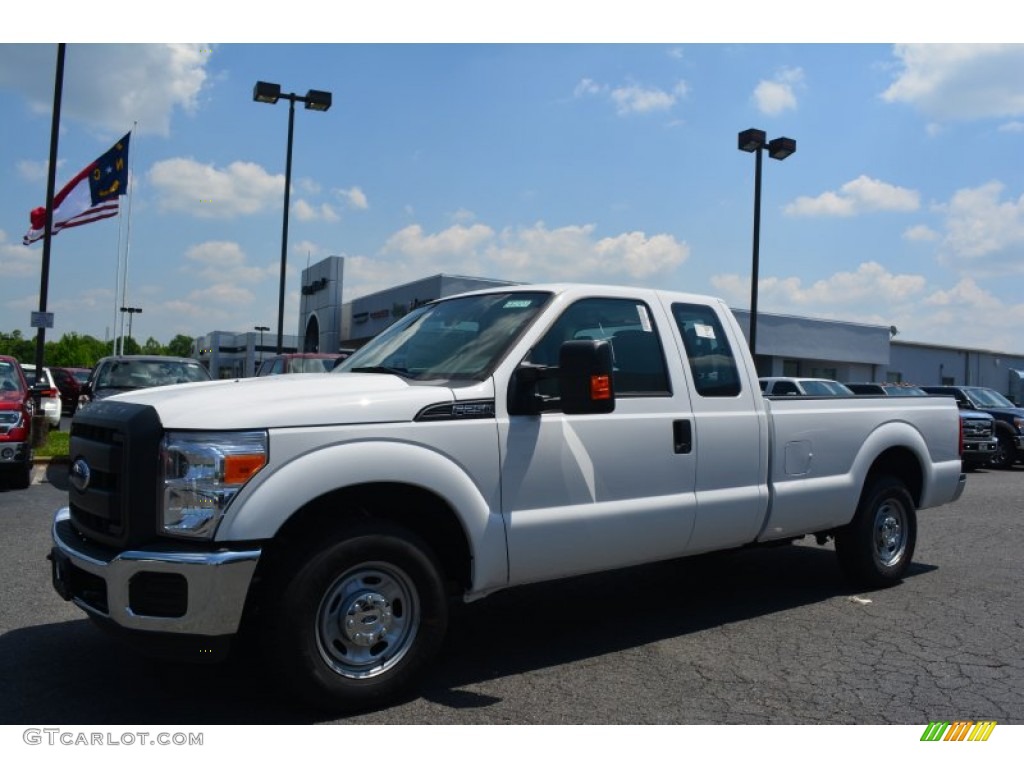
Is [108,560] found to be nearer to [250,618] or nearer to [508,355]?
[250,618]

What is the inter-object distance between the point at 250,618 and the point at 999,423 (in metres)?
18.9

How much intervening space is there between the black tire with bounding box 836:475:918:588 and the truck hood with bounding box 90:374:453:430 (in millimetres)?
3575

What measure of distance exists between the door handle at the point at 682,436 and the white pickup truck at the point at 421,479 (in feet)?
0.04

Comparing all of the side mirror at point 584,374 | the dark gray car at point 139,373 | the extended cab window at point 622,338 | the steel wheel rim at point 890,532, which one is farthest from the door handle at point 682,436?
the dark gray car at point 139,373

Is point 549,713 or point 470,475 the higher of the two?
point 470,475

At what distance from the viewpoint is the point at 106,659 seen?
4469mm

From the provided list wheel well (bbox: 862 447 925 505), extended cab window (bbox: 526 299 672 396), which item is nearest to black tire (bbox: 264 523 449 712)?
extended cab window (bbox: 526 299 672 396)

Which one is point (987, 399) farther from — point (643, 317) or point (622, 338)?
point (622, 338)

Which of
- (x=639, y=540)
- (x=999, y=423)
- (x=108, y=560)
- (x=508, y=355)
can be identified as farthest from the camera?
(x=999, y=423)

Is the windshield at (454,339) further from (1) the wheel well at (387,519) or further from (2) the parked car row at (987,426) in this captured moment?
(2) the parked car row at (987,426)

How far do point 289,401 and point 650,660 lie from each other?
7.73 ft

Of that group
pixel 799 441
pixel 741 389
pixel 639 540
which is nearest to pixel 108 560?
pixel 639 540

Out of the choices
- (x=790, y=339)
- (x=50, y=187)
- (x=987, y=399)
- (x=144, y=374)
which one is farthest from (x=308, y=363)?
(x=790, y=339)

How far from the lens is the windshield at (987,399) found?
64.3 feet
